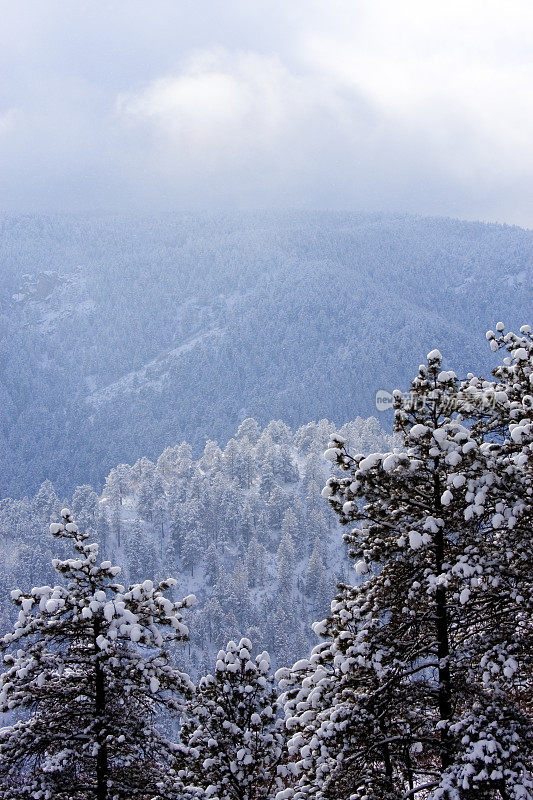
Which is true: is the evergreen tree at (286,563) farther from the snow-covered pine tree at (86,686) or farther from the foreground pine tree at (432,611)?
the foreground pine tree at (432,611)

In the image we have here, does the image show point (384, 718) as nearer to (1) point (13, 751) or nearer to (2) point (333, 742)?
(2) point (333, 742)

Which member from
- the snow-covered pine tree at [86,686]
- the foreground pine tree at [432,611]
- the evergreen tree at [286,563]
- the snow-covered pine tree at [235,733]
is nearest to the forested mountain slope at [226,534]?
the evergreen tree at [286,563]

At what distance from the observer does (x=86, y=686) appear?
9602 millimetres

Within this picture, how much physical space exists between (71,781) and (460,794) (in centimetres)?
536

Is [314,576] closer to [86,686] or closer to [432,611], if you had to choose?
[86,686]

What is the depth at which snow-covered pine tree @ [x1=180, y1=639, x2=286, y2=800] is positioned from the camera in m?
11.0

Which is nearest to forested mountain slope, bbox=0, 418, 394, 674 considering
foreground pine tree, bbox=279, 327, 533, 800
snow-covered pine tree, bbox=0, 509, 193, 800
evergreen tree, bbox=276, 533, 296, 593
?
evergreen tree, bbox=276, 533, 296, 593

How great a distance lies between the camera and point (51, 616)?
9367mm

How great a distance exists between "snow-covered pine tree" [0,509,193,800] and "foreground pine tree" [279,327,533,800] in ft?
6.93

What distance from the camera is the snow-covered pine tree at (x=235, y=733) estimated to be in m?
11.0

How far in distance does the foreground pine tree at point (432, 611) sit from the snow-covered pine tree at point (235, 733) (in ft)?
9.80

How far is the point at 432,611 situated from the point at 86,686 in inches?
202

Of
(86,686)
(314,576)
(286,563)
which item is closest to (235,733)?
(86,686)

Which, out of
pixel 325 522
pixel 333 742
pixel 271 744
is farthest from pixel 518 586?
pixel 325 522
